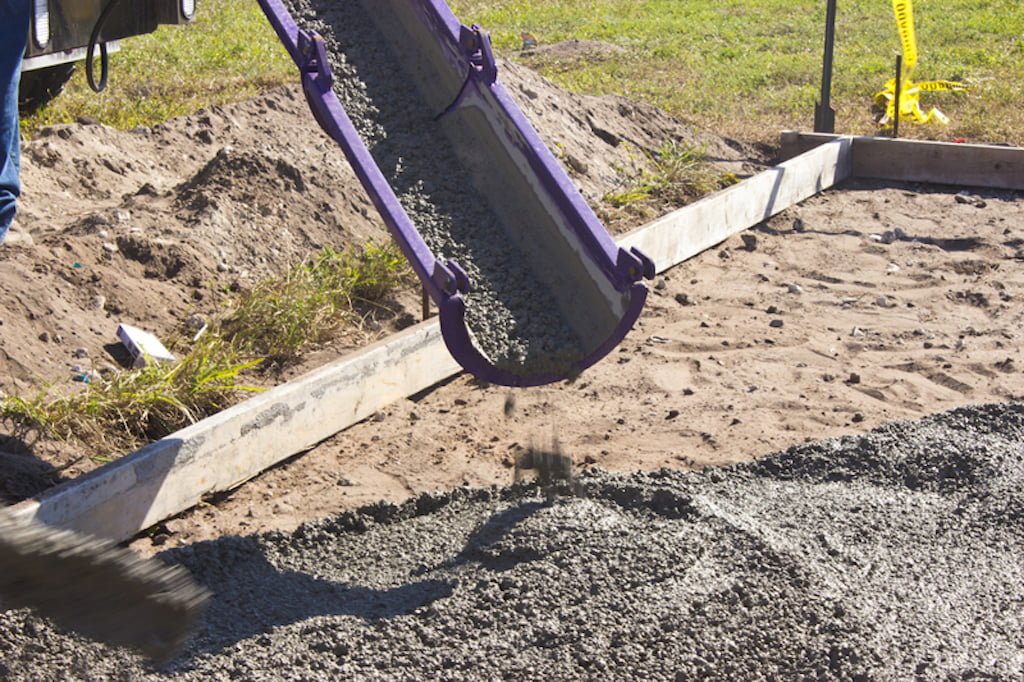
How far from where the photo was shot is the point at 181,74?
33.8 feet

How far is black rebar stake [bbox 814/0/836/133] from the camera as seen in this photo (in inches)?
342

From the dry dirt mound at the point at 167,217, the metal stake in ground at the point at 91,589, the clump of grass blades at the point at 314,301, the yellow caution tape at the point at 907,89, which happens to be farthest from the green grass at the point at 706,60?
the metal stake in ground at the point at 91,589

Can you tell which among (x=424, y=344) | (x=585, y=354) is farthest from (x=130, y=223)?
(x=585, y=354)

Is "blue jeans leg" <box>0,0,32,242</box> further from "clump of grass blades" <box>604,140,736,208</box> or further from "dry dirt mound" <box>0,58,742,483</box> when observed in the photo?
"clump of grass blades" <box>604,140,736,208</box>

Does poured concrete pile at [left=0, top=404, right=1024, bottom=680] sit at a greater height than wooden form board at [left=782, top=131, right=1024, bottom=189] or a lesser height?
greater

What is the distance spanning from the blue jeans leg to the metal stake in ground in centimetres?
156

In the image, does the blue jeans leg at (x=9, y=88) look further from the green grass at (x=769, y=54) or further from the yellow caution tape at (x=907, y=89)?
the yellow caution tape at (x=907, y=89)

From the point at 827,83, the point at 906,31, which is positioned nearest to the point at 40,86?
the point at 827,83

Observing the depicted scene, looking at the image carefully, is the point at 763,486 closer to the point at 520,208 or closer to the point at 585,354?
the point at 585,354

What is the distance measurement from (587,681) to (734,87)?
8765 millimetres

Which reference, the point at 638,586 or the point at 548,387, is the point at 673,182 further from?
the point at 638,586

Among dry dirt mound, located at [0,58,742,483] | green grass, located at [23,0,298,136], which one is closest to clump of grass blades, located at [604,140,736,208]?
dry dirt mound, located at [0,58,742,483]

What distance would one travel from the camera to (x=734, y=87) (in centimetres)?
1120

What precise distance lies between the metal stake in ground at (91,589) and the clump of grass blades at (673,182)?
5094mm
